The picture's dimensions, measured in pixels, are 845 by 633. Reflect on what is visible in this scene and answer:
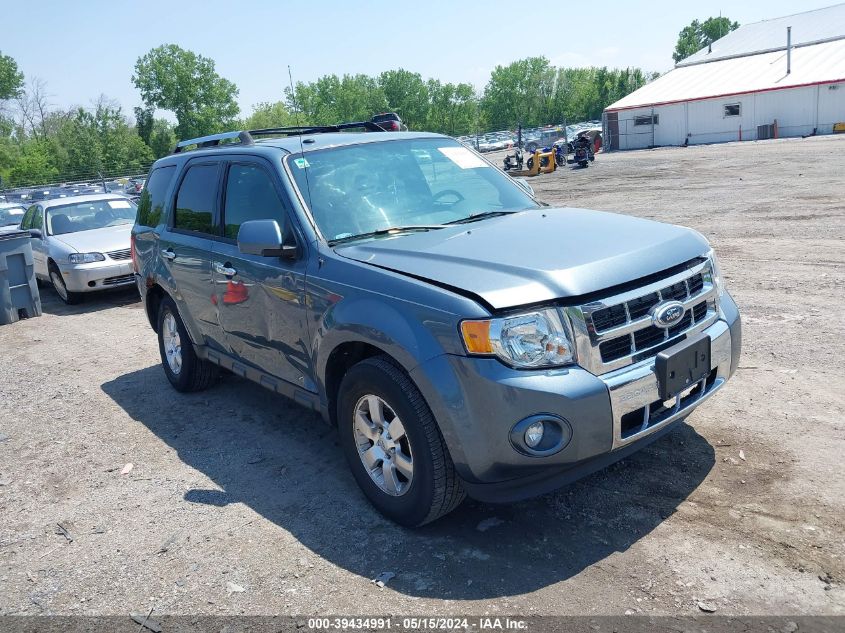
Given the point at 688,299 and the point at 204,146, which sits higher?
the point at 204,146

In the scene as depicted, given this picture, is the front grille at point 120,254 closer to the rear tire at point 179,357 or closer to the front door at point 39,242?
the front door at point 39,242

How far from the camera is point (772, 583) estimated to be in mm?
3197

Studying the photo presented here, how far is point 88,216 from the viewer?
13.0 m

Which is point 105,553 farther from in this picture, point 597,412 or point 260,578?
point 597,412

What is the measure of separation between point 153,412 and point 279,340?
2.15 m

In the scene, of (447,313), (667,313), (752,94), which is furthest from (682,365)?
(752,94)

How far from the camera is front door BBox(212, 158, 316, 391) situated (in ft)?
14.8

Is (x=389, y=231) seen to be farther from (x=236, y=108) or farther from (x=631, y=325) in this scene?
(x=236, y=108)

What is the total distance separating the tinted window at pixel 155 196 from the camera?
6367mm

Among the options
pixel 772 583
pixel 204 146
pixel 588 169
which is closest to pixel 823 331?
pixel 772 583

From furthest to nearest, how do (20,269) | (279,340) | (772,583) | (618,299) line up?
(20,269), (279,340), (618,299), (772,583)

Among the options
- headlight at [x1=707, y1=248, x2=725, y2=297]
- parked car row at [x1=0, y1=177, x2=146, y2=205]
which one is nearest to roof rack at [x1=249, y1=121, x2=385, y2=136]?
headlight at [x1=707, y1=248, x2=725, y2=297]

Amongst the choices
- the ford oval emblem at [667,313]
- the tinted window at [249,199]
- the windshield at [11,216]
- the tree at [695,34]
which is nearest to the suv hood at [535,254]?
the ford oval emblem at [667,313]

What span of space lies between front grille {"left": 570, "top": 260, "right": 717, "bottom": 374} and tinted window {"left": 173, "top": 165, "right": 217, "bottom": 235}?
3111mm
